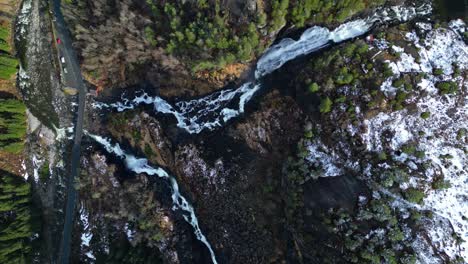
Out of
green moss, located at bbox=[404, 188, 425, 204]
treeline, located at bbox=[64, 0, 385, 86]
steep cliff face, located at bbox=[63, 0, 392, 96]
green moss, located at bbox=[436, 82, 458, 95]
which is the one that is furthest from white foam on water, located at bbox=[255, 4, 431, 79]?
green moss, located at bbox=[404, 188, 425, 204]

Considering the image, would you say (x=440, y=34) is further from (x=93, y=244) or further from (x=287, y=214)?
(x=93, y=244)

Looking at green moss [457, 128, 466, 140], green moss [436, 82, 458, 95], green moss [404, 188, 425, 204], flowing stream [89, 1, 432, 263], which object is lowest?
green moss [404, 188, 425, 204]

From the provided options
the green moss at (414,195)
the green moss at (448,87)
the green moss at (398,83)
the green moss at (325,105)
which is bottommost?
the green moss at (414,195)

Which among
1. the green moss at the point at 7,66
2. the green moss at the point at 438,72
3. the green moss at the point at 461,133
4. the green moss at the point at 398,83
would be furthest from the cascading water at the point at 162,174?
the green moss at the point at 438,72

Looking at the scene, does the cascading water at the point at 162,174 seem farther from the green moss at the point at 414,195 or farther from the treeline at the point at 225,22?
the green moss at the point at 414,195

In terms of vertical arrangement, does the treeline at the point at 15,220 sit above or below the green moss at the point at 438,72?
above

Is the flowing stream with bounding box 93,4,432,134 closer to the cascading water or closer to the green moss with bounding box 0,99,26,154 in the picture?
the cascading water
